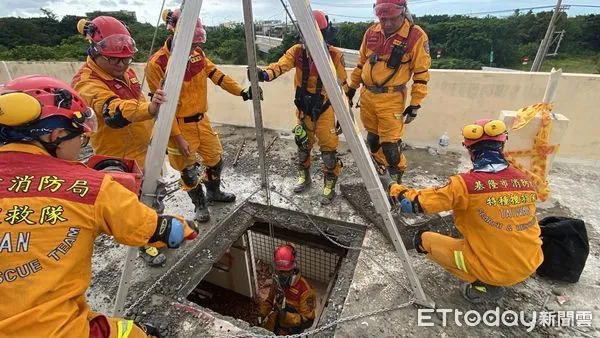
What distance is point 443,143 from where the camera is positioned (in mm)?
5703

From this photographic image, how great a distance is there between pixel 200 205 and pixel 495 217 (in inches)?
119

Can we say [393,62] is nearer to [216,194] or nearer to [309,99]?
[309,99]

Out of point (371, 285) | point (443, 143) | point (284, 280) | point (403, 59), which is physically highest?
point (403, 59)

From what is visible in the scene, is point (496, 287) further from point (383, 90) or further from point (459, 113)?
point (459, 113)

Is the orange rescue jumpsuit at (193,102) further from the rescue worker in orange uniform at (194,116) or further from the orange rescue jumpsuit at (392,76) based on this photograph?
the orange rescue jumpsuit at (392,76)

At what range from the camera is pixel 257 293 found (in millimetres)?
6305

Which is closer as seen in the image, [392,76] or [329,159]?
[392,76]

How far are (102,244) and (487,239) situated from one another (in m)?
3.80

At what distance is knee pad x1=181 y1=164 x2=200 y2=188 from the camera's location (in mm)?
3771

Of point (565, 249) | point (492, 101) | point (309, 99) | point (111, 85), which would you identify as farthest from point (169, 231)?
point (492, 101)

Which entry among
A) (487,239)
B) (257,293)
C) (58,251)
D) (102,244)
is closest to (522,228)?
(487,239)

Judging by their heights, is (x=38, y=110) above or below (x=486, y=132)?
above

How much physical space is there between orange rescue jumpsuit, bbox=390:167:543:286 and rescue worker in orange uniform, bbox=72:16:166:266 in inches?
91.7

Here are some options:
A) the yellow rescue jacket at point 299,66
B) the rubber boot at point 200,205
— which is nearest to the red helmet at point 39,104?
the rubber boot at point 200,205
